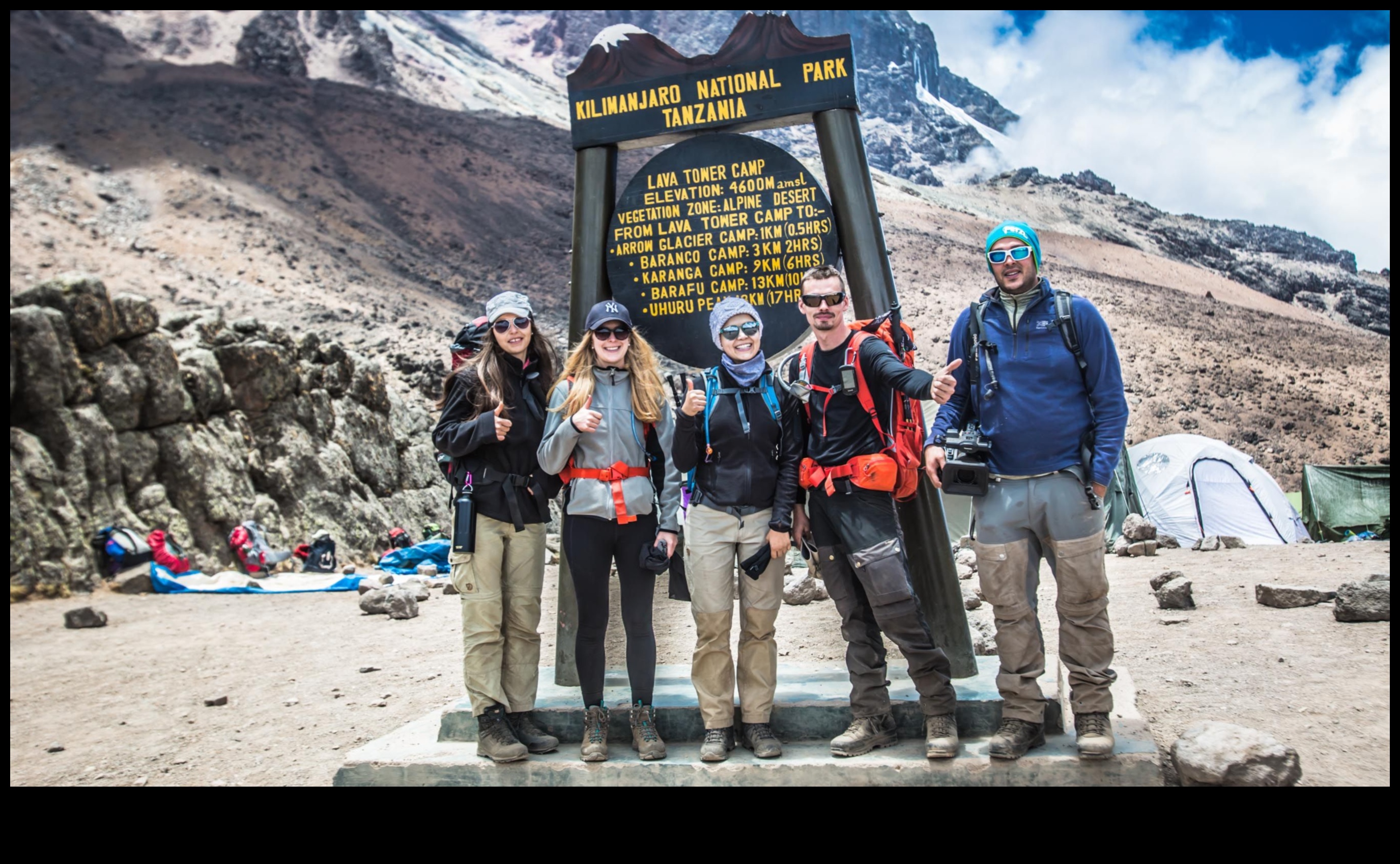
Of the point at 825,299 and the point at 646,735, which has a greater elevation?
the point at 825,299

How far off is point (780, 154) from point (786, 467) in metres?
2.02

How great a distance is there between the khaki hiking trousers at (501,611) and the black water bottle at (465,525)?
36 mm

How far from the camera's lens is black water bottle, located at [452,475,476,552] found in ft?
12.9

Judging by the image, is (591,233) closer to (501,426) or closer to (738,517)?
(501,426)

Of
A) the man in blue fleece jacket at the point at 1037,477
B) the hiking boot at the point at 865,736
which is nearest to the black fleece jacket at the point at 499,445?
the hiking boot at the point at 865,736

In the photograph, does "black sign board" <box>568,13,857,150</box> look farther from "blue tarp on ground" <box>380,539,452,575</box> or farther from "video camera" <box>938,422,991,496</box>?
"blue tarp on ground" <box>380,539,452,575</box>

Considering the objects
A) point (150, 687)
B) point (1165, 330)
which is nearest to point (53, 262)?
point (150, 687)

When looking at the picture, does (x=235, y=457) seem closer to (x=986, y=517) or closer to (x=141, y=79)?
(x=986, y=517)

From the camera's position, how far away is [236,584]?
12055mm

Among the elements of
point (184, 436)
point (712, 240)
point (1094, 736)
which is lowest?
Result: point (1094, 736)

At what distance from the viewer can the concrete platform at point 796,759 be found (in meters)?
3.57

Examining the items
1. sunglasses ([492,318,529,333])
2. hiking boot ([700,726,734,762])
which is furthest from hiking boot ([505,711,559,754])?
sunglasses ([492,318,529,333])

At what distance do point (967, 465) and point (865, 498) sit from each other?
1.50ft

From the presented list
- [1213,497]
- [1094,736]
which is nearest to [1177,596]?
[1094,736]
